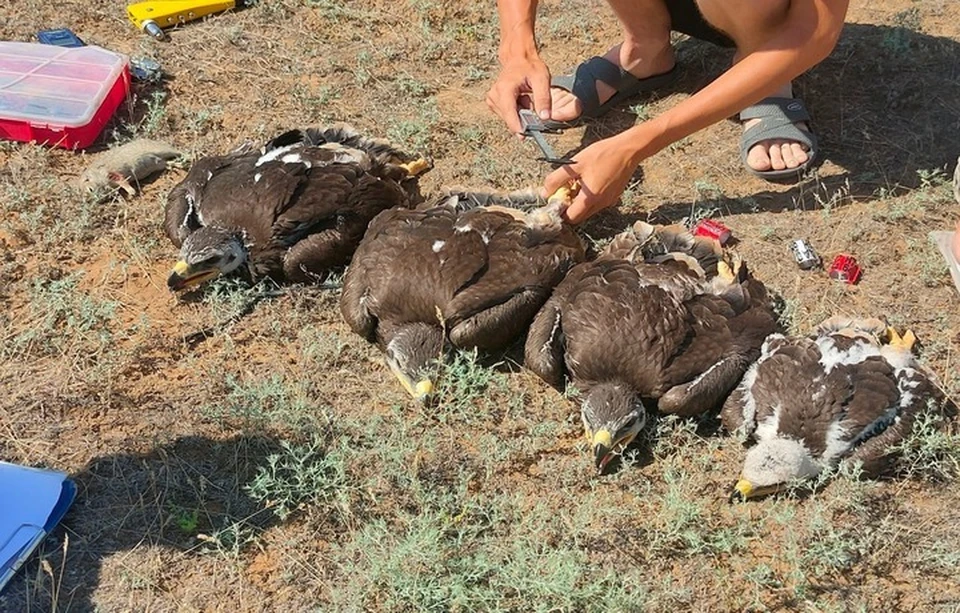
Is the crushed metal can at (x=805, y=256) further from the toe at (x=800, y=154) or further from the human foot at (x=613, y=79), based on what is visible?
the human foot at (x=613, y=79)

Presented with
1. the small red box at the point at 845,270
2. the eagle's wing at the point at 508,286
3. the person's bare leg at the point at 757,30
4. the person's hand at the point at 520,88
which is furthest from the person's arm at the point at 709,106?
the small red box at the point at 845,270

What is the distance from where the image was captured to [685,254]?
14.8ft

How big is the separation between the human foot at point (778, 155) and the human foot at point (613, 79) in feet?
2.85

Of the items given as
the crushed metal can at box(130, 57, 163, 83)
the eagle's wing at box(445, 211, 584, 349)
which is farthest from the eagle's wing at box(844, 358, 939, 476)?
the crushed metal can at box(130, 57, 163, 83)

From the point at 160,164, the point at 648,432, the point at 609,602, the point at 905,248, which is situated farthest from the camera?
the point at 160,164

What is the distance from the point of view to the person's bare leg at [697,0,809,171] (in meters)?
4.74

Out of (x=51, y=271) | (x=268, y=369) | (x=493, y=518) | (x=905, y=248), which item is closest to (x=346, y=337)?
(x=268, y=369)

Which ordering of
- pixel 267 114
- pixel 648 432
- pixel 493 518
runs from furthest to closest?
pixel 267 114
pixel 648 432
pixel 493 518

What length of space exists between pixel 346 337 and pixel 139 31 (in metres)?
3.20

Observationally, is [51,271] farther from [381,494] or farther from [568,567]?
[568,567]

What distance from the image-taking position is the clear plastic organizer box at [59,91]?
5.38 metres

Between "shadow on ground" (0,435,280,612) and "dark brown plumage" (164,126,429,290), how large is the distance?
100 centimetres

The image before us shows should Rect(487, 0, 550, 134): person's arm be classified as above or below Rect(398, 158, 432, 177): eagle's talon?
above

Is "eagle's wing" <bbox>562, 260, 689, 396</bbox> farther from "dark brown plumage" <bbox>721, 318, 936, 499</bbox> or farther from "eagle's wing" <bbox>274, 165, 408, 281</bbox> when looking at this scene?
"eagle's wing" <bbox>274, 165, 408, 281</bbox>
